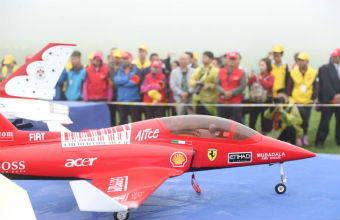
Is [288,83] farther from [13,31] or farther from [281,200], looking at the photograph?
[13,31]

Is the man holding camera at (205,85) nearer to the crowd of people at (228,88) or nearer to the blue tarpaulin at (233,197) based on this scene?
the crowd of people at (228,88)

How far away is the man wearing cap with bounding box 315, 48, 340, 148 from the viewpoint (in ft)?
35.3

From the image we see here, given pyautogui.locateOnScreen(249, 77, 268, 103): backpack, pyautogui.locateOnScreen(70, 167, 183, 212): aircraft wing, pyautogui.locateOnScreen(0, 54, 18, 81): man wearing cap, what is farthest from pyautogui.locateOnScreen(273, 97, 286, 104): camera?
pyautogui.locateOnScreen(0, 54, 18, 81): man wearing cap

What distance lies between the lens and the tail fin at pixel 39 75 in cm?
840

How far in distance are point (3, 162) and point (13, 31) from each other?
2.67 m

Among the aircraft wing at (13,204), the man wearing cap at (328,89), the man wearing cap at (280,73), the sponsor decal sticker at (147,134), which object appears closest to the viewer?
the aircraft wing at (13,204)

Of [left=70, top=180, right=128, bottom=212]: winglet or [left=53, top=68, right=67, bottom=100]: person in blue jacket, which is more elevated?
[left=53, top=68, right=67, bottom=100]: person in blue jacket

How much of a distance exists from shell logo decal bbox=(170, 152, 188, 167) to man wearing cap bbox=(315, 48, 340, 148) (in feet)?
18.5

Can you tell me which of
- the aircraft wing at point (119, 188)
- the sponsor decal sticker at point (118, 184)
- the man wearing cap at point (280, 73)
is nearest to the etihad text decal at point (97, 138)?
the aircraft wing at point (119, 188)

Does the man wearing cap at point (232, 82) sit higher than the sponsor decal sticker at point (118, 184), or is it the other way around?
the man wearing cap at point (232, 82)

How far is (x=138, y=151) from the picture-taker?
616cm

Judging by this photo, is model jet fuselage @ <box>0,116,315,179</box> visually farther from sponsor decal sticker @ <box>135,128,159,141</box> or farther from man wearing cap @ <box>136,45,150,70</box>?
man wearing cap @ <box>136,45,150,70</box>

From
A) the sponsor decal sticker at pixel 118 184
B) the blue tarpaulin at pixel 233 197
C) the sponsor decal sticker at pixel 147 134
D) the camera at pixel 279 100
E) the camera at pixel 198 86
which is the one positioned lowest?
the blue tarpaulin at pixel 233 197

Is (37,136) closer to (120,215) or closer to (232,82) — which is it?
(120,215)
